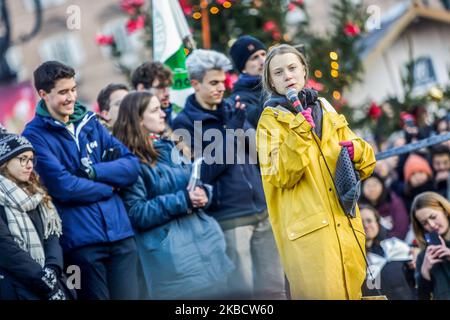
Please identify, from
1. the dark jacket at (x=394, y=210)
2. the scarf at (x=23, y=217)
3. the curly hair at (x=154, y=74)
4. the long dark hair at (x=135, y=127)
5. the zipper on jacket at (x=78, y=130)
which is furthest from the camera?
the dark jacket at (x=394, y=210)

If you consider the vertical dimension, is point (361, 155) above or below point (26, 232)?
above

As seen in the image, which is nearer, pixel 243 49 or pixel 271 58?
pixel 271 58

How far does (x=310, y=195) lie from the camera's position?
5.90m

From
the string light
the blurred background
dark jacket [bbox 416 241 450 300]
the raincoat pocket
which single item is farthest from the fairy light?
the raincoat pocket

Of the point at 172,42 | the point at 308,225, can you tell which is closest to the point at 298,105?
the point at 308,225

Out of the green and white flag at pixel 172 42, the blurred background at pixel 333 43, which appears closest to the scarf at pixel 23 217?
the blurred background at pixel 333 43

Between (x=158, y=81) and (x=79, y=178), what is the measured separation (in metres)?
1.68

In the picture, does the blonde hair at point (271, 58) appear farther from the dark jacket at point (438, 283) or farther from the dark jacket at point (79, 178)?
the dark jacket at point (438, 283)

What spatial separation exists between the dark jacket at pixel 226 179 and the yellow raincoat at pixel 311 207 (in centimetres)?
141

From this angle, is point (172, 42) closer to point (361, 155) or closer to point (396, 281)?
point (396, 281)

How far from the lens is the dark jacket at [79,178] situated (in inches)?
262

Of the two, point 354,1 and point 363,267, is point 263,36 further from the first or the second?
point 363,267

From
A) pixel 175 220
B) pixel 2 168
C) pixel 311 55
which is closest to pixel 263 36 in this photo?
pixel 311 55

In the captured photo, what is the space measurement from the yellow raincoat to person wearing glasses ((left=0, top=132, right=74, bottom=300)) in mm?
1391
